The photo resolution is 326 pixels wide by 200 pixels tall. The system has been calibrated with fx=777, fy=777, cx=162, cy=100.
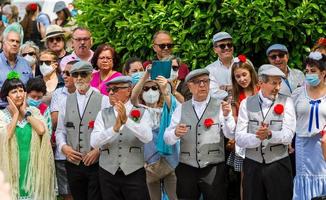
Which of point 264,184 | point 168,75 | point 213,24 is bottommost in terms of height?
point 264,184

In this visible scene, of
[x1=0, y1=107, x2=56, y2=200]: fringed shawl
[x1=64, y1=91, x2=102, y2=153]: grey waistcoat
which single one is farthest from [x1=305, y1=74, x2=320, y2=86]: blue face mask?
[x1=0, y1=107, x2=56, y2=200]: fringed shawl

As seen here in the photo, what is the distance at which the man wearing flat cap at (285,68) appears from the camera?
26.4 feet

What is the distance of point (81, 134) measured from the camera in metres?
7.94

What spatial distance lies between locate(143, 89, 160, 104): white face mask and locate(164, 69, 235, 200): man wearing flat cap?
363mm

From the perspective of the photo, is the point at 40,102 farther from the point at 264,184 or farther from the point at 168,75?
the point at 264,184

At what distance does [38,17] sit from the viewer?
13422 millimetres

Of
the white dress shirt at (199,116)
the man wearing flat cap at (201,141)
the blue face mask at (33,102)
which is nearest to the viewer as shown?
the white dress shirt at (199,116)

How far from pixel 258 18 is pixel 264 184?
1834mm

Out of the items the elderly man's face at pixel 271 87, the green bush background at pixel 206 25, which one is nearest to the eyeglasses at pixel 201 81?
the elderly man's face at pixel 271 87

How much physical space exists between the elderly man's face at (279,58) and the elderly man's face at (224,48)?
1.37 feet

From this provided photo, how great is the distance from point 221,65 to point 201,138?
1091 millimetres

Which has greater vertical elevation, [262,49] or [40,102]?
[262,49]

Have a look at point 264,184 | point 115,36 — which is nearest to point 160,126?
point 264,184

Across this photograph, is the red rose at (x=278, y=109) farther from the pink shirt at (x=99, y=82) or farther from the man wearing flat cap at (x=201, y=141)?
the pink shirt at (x=99, y=82)
